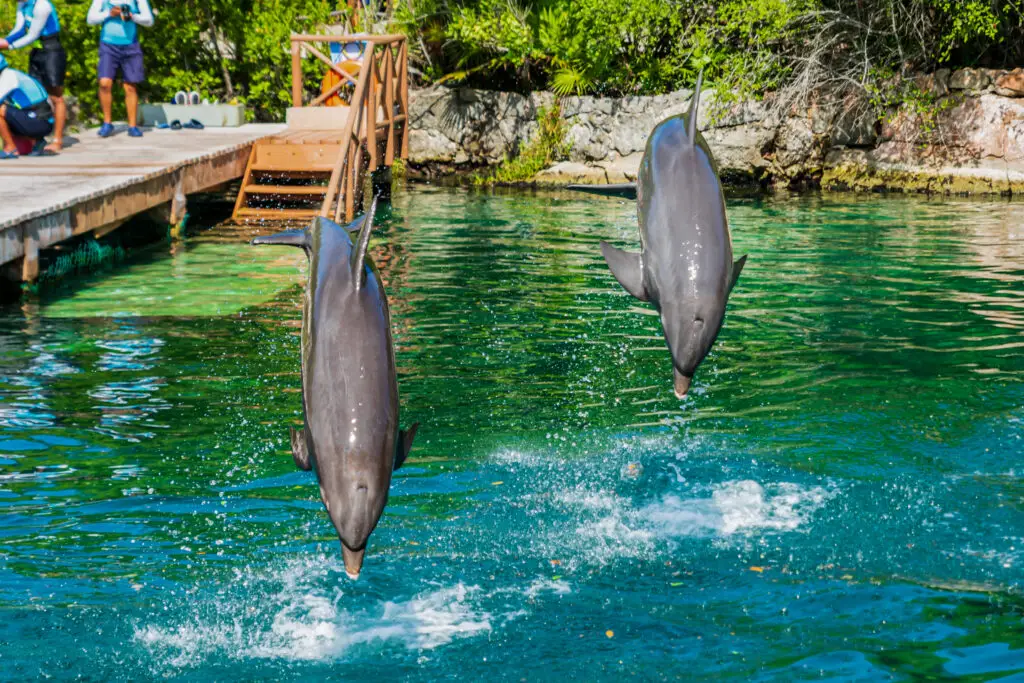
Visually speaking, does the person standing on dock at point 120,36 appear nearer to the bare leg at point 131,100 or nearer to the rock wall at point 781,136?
the bare leg at point 131,100

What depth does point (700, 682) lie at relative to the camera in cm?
492

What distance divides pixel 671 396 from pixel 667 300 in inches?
160

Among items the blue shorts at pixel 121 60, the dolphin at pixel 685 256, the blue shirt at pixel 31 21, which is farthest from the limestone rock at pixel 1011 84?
the dolphin at pixel 685 256

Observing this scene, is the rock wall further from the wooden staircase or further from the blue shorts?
the blue shorts

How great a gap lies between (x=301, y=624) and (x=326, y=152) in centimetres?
1139

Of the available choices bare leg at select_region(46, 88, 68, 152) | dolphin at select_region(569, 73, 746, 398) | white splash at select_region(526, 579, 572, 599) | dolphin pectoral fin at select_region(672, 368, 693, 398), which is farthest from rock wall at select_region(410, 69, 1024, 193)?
dolphin pectoral fin at select_region(672, 368, 693, 398)

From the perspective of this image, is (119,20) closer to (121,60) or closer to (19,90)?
(121,60)

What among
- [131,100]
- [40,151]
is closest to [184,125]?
[131,100]

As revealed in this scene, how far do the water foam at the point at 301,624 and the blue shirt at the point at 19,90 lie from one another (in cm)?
969

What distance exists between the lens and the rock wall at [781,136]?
66.0 feet

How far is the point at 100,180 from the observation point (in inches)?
523

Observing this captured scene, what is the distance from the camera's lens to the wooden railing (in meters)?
14.9

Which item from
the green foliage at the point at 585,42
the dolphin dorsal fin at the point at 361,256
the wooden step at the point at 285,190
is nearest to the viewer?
the dolphin dorsal fin at the point at 361,256

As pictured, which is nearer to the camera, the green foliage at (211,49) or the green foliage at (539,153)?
the green foliage at (539,153)
